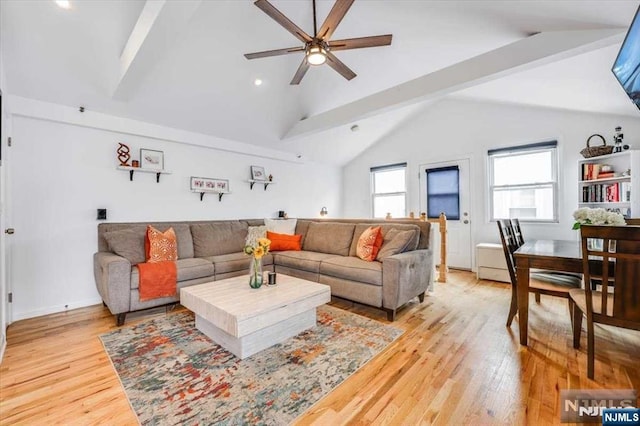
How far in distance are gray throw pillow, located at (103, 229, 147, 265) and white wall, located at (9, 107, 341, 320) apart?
53 cm

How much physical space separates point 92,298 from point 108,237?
0.89m

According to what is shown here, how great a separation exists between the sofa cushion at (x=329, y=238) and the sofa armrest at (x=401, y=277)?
38.1 inches

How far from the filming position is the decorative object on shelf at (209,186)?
13.4 ft

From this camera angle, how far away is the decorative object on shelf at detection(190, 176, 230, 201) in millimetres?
4086

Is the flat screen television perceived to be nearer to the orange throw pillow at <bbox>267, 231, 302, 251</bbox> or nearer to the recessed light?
the orange throw pillow at <bbox>267, 231, 302, 251</bbox>

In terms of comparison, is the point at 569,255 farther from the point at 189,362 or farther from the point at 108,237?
the point at 108,237

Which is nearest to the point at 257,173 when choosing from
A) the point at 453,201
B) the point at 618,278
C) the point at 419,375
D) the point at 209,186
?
the point at 209,186

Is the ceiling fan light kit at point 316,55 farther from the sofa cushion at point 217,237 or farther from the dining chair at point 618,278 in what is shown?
the sofa cushion at point 217,237

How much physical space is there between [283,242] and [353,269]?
4.79 feet

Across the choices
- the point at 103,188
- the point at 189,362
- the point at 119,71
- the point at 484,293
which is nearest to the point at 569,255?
the point at 484,293

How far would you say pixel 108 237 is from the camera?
9.55 feet

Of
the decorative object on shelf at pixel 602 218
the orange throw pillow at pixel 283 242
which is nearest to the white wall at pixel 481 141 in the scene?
the decorative object on shelf at pixel 602 218

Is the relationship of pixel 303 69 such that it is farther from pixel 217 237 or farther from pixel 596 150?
pixel 596 150

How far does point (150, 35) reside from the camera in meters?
2.20
